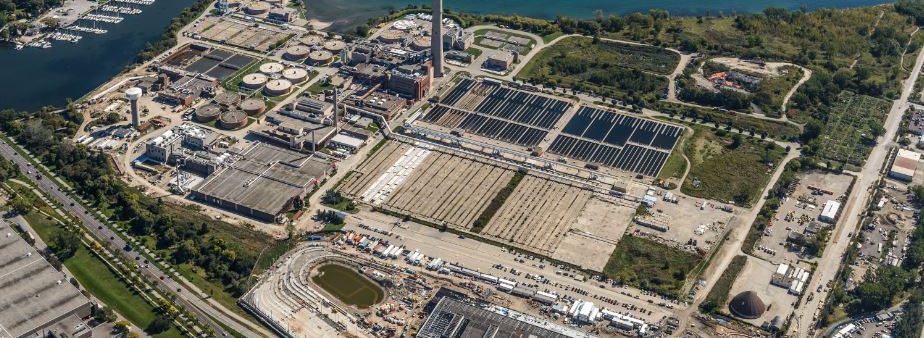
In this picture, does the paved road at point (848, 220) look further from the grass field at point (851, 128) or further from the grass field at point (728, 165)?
the grass field at point (728, 165)

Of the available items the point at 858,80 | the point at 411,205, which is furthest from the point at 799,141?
the point at 411,205

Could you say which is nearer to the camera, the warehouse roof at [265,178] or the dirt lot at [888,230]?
the dirt lot at [888,230]

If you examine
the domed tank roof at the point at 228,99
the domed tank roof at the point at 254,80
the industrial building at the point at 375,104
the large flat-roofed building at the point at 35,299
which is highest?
the industrial building at the point at 375,104

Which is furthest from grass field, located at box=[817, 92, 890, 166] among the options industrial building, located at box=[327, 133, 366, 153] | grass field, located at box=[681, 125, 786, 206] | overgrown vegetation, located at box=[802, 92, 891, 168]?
industrial building, located at box=[327, 133, 366, 153]

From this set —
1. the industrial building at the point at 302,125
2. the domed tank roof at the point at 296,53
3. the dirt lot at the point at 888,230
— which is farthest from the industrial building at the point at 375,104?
the dirt lot at the point at 888,230

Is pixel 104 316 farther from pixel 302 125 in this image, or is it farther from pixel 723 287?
pixel 723 287

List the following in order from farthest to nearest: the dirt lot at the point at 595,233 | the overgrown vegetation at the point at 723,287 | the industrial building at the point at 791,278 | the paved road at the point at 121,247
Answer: the dirt lot at the point at 595,233, the industrial building at the point at 791,278, the overgrown vegetation at the point at 723,287, the paved road at the point at 121,247

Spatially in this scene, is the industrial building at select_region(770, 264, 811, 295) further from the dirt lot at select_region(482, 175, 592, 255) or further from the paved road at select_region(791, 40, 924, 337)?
the dirt lot at select_region(482, 175, 592, 255)
